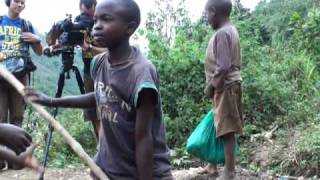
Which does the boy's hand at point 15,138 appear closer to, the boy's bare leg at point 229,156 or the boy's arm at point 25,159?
the boy's arm at point 25,159

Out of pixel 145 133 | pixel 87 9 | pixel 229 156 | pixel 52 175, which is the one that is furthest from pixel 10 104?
pixel 145 133

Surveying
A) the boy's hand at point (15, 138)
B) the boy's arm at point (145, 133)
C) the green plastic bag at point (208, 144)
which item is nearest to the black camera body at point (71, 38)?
the green plastic bag at point (208, 144)

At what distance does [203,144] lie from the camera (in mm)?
4629

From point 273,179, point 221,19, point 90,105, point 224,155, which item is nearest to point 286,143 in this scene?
point 273,179

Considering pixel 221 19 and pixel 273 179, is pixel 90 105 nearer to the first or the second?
pixel 221 19

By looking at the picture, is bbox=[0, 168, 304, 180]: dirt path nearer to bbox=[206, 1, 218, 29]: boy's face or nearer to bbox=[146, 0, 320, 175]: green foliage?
bbox=[146, 0, 320, 175]: green foliage

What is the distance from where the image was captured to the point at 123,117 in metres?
2.61

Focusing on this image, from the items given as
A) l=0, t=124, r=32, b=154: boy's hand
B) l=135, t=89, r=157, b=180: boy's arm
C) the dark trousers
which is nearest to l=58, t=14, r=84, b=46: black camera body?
the dark trousers

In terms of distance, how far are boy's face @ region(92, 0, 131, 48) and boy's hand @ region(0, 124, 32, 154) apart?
0.60m

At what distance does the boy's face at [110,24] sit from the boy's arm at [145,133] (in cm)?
32

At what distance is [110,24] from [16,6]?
2800 millimetres

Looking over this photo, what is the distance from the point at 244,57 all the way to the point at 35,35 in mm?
3006

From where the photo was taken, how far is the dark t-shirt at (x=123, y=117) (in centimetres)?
258

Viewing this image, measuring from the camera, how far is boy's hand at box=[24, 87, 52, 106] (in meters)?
2.73
